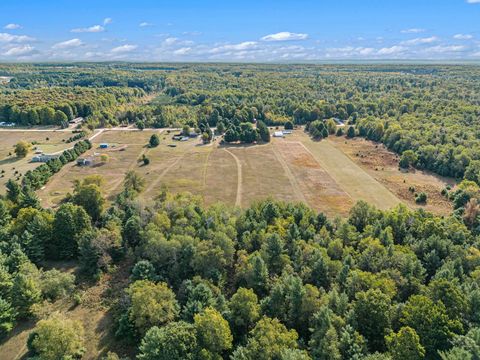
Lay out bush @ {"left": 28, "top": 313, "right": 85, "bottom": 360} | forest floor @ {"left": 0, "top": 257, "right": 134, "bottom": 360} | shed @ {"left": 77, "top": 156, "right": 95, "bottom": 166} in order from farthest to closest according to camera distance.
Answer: shed @ {"left": 77, "top": 156, "right": 95, "bottom": 166} < forest floor @ {"left": 0, "top": 257, "right": 134, "bottom": 360} < bush @ {"left": 28, "top": 313, "right": 85, "bottom": 360}

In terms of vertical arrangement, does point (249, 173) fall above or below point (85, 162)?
below

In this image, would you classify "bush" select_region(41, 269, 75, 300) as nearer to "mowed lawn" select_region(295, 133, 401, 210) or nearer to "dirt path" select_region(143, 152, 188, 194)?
"dirt path" select_region(143, 152, 188, 194)

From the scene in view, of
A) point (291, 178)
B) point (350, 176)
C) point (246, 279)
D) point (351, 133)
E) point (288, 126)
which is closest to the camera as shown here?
point (246, 279)

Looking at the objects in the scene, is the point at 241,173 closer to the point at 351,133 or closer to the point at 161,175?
the point at 161,175

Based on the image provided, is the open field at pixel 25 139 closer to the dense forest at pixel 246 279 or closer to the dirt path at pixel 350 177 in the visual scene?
A: the dense forest at pixel 246 279

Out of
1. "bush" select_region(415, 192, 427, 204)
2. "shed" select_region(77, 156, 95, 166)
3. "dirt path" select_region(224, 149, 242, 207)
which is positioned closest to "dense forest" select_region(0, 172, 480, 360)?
"dirt path" select_region(224, 149, 242, 207)

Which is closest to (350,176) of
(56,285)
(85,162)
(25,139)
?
(56,285)

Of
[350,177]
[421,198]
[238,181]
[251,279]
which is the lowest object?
[350,177]
